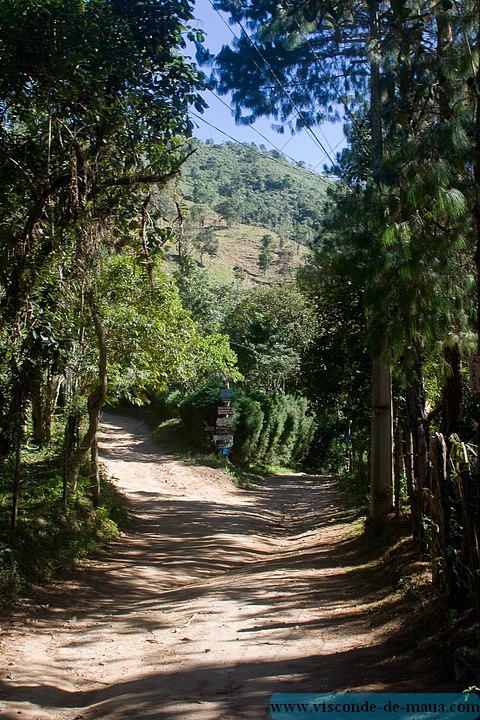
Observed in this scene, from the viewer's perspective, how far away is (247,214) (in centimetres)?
11038

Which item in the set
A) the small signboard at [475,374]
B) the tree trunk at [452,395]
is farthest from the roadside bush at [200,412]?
the small signboard at [475,374]

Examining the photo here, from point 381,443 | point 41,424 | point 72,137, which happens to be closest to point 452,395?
point 381,443

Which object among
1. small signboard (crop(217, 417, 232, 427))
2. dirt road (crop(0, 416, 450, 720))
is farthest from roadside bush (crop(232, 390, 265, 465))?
dirt road (crop(0, 416, 450, 720))

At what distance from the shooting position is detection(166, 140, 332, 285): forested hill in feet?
285

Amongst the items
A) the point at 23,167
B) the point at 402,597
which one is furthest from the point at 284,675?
the point at 23,167

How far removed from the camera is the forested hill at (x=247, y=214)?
8688cm

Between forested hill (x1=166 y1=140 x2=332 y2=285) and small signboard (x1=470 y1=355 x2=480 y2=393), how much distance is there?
59617 mm

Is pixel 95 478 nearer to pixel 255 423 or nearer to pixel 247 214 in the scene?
pixel 255 423

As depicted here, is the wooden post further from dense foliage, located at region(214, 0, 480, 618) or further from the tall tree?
the tall tree

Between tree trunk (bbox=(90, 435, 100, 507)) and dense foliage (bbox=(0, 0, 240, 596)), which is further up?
dense foliage (bbox=(0, 0, 240, 596))

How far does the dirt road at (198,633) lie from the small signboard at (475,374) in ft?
7.68

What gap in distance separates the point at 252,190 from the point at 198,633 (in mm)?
123575

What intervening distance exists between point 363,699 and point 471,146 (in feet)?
19.2

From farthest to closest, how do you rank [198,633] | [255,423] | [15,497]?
[255,423], [15,497], [198,633]
